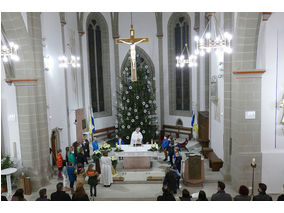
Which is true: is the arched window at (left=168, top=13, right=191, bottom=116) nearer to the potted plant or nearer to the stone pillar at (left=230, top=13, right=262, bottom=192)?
the stone pillar at (left=230, top=13, right=262, bottom=192)

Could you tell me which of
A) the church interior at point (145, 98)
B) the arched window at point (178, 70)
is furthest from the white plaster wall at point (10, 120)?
the arched window at point (178, 70)

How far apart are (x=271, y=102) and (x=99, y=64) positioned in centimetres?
1207

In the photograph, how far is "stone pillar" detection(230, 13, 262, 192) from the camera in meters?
8.29

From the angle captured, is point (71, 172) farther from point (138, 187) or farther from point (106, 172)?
point (138, 187)

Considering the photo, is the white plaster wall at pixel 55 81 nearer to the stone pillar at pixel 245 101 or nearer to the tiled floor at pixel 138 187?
the tiled floor at pixel 138 187

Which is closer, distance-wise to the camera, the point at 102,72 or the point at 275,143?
the point at 275,143

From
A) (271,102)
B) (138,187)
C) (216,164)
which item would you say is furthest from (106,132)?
(271,102)

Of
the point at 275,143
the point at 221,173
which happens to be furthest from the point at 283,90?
the point at 221,173

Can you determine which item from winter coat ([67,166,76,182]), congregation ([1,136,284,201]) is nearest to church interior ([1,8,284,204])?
congregation ([1,136,284,201])

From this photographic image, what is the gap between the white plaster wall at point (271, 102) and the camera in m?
8.24

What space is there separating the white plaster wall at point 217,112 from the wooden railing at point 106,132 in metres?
7.55

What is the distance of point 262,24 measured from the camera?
8211 mm

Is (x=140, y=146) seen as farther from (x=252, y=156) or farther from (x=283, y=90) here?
(x=283, y=90)

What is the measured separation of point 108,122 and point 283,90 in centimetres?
1208
